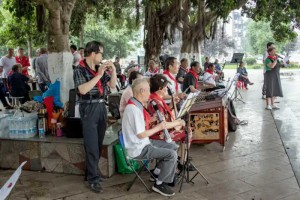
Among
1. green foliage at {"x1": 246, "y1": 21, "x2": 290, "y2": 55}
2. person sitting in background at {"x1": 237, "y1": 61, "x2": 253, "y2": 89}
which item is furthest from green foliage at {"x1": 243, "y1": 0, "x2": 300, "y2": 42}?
green foliage at {"x1": 246, "y1": 21, "x2": 290, "y2": 55}

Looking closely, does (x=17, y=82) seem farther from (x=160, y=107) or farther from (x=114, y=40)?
(x=114, y=40)

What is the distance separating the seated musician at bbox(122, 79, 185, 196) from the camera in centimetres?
379

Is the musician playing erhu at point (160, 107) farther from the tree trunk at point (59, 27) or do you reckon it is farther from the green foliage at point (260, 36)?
the green foliage at point (260, 36)

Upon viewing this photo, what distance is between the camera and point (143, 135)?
12.3ft

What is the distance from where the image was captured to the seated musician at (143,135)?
379cm

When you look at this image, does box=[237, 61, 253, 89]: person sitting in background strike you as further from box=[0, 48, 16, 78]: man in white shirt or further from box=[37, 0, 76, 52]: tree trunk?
box=[37, 0, 76, 52]: tree trunk

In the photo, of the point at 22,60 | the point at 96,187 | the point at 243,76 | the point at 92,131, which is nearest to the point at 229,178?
the point at 96,187

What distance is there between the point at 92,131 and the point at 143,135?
738 millimetres

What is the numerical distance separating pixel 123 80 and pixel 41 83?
20.2 feet

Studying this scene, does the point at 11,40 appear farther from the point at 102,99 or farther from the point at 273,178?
the point at 273,178

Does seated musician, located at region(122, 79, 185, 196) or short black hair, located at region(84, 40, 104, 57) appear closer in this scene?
seated musician, located at region(122, 79, 185, 196)

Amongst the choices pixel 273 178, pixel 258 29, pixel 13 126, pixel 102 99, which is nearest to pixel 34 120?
pixel 13 126

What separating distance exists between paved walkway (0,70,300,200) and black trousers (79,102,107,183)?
277 millimetres

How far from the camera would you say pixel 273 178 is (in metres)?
4.57
